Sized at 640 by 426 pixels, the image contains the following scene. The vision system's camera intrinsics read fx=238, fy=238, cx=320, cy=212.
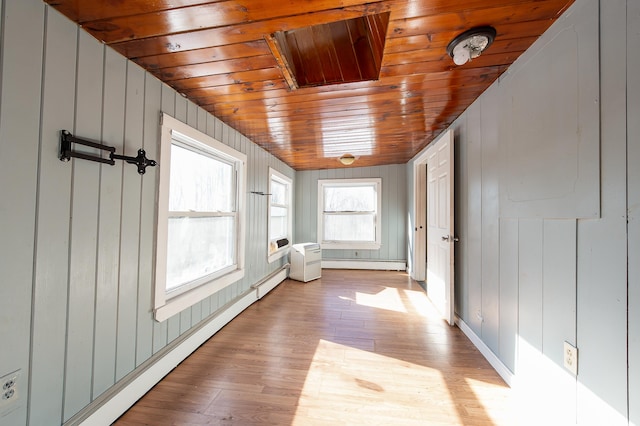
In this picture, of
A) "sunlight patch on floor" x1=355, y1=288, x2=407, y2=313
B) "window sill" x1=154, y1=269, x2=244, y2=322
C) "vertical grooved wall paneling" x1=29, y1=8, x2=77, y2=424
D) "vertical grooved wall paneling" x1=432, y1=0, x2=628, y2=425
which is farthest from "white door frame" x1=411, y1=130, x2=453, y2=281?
"vertical grooved wall paneling" x1=29, y1=8, x2=77, y2=424

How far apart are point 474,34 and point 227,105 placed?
6.17ft

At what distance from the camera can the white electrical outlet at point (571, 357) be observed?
1.14m

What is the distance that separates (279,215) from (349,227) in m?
1.56

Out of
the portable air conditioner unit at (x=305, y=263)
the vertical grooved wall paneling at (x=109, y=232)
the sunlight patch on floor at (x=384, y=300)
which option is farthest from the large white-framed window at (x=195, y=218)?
the sunlight patch on floor at (x=384, y=300)

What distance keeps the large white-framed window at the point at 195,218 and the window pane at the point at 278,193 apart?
1.22m

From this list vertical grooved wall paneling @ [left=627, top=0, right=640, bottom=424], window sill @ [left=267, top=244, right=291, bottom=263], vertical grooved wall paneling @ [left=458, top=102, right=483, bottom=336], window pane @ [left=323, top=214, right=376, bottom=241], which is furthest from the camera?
window pane @ [left=323, top=214, right=376, bottom=241]

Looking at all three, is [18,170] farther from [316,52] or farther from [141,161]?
[316,52]

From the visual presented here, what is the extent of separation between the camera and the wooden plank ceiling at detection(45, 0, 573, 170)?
45.1 inches

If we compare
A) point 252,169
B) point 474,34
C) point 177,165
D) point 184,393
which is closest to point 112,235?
point 177,165

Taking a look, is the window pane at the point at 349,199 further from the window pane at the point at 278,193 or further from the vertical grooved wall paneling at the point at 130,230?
the vertical grooved wall paneling at the point at 130,230

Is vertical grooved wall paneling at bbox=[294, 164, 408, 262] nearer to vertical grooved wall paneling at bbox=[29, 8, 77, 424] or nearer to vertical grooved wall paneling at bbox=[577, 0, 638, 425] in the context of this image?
vertical grooved wall paneling at bbox=[577, 0, 638, 425]

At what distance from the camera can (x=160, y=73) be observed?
1.66 m

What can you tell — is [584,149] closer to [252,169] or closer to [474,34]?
[474,34]

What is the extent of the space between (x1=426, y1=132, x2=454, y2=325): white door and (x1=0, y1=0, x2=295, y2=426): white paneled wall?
8.62 feet
